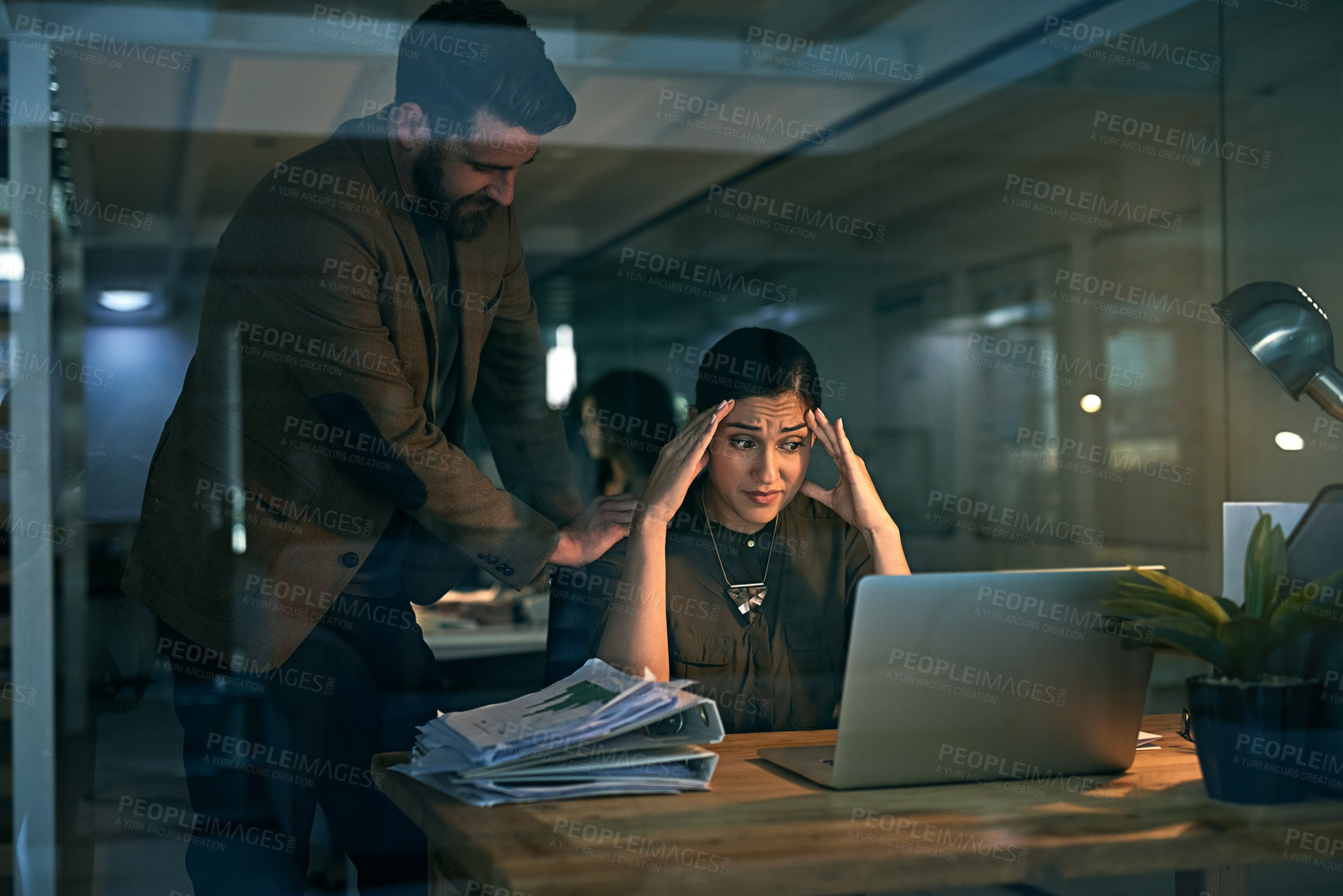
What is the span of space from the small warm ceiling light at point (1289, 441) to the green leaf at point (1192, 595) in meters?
2.67

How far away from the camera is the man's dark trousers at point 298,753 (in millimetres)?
2680

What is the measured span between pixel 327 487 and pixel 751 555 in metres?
1.02

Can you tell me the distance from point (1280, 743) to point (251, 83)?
255cm

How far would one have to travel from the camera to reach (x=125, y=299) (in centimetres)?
266

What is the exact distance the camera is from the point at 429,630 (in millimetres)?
2830

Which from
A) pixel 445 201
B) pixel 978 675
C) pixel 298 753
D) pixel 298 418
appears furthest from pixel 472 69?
pixel 978 675

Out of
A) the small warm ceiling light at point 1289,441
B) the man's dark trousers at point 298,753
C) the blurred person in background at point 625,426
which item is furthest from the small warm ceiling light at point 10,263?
the small warm ceiling light at point 1289,441

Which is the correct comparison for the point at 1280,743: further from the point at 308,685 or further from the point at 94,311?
the point at 94,311

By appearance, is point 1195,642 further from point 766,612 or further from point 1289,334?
point 766,612

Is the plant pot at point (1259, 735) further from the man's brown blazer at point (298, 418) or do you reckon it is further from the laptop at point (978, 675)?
the man's brown blazer at point (298, 418)

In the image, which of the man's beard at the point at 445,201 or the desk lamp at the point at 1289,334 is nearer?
the desk lamp at the point at 1289,334

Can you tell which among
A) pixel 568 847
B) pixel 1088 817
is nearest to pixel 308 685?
pixel 568 847

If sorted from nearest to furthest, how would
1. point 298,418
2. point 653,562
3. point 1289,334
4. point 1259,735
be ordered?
point 1259,735 → point 1289,334 → point 653,562 → point 298,418

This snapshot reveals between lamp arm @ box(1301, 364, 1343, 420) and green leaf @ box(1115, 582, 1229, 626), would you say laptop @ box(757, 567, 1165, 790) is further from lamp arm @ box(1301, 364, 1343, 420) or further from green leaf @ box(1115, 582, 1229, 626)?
lamp arm @ box(1301, 364, 1343, 420)
